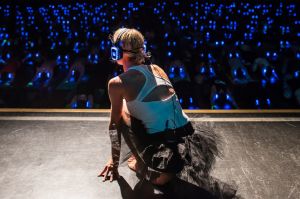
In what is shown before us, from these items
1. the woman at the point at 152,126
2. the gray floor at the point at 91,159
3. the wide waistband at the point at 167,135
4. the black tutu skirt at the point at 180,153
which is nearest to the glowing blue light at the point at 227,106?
the gray floor at the point at 91,159

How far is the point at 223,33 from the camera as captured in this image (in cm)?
772

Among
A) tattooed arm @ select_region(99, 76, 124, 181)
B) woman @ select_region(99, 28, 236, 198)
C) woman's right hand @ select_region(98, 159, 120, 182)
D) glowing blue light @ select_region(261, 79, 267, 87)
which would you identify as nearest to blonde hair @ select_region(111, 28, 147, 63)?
woman @ select_region(99, 28, 236, 198)

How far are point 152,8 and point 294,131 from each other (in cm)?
833

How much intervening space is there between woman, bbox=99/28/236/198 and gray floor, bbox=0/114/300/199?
27 cm

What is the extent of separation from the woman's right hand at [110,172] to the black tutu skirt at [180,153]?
0.55ft

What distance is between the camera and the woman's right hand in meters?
2.53

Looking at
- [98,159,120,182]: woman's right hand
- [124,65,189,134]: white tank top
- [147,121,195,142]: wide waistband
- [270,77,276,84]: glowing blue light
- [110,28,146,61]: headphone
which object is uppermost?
[110,28,146,61]: headphone

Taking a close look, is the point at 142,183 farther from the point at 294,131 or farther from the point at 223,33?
the point at 223,33

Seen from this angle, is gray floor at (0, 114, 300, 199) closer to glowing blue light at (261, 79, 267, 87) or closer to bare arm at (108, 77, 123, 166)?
bare arm at (108, 77, 123, 166)

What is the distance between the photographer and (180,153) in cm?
229

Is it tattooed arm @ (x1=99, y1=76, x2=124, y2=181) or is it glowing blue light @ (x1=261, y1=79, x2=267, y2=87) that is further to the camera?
glowing blue light @ (x1=261, y1=79, x2=267, y2=87)

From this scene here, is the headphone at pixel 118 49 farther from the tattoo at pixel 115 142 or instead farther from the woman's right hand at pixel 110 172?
the woman's right hand at pixel 110 172

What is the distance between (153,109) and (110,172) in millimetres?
743

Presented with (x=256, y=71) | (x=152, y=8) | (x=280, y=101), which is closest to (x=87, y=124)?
(x=280, y=101)
